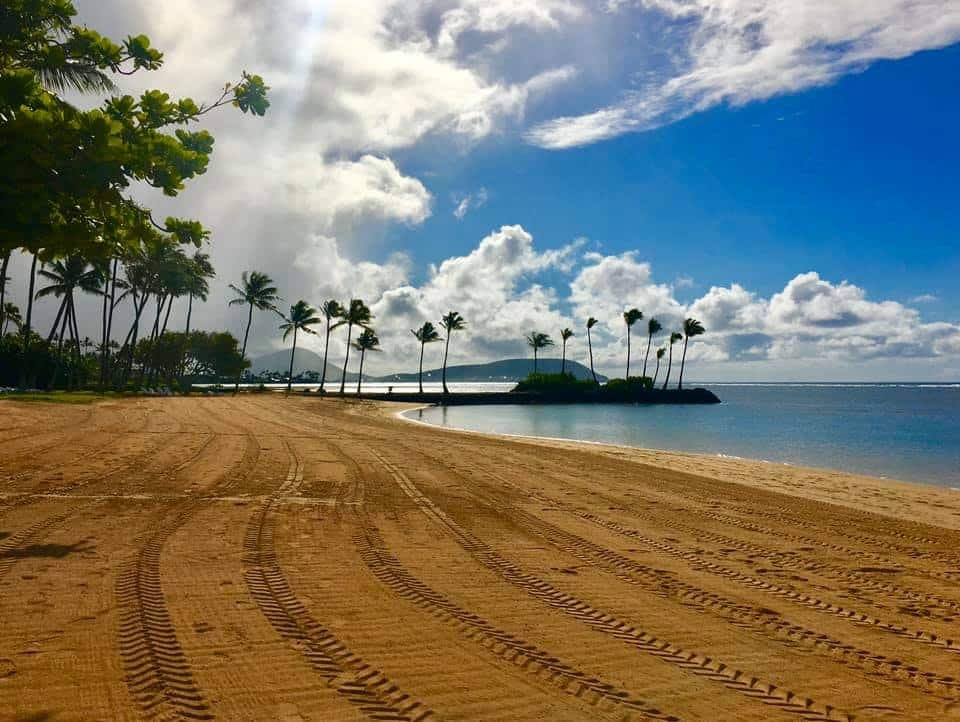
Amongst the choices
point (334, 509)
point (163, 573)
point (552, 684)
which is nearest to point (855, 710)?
point (552, 684)

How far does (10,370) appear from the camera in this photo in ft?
171

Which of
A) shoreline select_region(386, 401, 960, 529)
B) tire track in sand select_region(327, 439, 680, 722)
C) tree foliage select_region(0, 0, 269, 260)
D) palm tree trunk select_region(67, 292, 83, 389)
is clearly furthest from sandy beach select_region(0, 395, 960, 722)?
palm tree trunk select_region(67, 292, 83, 389)

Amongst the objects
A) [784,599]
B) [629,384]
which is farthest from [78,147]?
[629,384]

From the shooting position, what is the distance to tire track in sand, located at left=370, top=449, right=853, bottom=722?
388cm

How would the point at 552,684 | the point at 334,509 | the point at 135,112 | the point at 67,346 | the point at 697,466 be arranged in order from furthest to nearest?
the point at 67,346, the point at 697,466, the point at 334,509, the point at 135,112, the point at 552,684

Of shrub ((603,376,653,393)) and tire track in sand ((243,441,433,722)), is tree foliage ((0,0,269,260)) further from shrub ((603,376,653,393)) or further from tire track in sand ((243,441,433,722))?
shrub ((603,376,653,393))

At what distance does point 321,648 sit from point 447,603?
55.8 inches

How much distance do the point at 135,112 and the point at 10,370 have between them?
56.1 metres

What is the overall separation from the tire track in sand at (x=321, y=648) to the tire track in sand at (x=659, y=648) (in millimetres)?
1946

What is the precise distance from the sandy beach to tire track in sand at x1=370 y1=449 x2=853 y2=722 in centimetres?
2

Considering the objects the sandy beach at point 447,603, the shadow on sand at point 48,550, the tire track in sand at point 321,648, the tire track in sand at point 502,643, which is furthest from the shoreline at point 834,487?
the shadow on sand at point 48,550

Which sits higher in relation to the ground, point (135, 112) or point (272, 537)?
point (135, 112)

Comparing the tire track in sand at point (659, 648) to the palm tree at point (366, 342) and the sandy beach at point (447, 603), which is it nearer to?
the sandy beach at point (447, 603)

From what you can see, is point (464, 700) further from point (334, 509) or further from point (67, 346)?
point (67, 346)
